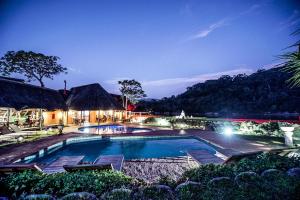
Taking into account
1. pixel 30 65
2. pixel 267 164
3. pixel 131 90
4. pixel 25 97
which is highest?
pixel 30 65

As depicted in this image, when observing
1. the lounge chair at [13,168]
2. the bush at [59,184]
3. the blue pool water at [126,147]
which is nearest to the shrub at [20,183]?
the bush at [59,184]

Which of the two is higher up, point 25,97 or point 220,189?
point 25,97

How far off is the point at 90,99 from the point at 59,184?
21.8 m

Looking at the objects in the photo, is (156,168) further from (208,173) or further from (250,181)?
(250,181)

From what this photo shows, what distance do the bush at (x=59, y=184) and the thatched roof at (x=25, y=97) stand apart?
41.9 feet

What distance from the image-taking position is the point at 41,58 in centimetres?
2811

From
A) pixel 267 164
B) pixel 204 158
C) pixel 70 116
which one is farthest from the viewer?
pixel 70 116

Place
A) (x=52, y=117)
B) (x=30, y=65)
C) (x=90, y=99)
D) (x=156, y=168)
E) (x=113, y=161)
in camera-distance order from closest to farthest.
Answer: (x=113, y=161) → (x=156, y=168) → (x=52, y=117) → (x=90, y=99) → (x=30, y=65)

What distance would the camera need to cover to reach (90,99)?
24797 millimetres

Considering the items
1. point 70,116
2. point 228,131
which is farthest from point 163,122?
point 70,116

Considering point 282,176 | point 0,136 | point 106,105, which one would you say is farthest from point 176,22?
point 282,176

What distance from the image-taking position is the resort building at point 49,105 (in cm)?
Result: 1661

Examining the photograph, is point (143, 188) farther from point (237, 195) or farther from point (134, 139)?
point (134, 139)

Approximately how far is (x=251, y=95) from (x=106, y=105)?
29781 millimetres
